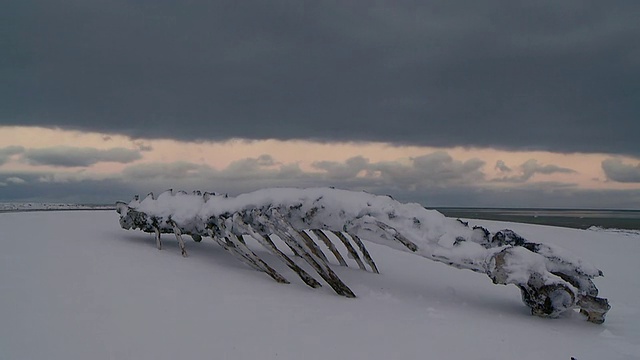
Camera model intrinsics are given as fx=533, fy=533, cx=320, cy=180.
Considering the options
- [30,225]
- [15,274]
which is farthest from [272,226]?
[30,225]

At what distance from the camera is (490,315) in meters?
6.52

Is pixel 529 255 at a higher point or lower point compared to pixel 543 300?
higher

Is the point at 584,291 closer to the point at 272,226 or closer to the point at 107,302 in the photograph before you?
the point at 272,226

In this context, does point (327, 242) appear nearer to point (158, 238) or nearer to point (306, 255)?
point (306, 255)

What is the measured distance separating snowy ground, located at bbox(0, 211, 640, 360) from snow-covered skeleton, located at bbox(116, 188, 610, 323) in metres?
0.29

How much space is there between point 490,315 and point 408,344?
1841mm

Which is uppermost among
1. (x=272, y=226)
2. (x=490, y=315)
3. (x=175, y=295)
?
(x=272, y=226)

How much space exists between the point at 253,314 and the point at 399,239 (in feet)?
6.96

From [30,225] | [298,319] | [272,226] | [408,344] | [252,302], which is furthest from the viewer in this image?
[30,225]

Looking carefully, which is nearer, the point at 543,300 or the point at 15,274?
the point at 543,300

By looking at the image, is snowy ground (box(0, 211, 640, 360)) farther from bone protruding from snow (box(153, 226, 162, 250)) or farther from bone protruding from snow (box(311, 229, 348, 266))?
bone protruding from snow (box(311, 229, 348, 266))

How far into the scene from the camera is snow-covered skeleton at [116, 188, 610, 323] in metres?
6.36

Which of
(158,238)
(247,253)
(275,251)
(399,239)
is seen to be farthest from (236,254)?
(399,239)

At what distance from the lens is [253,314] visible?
19.1ft
